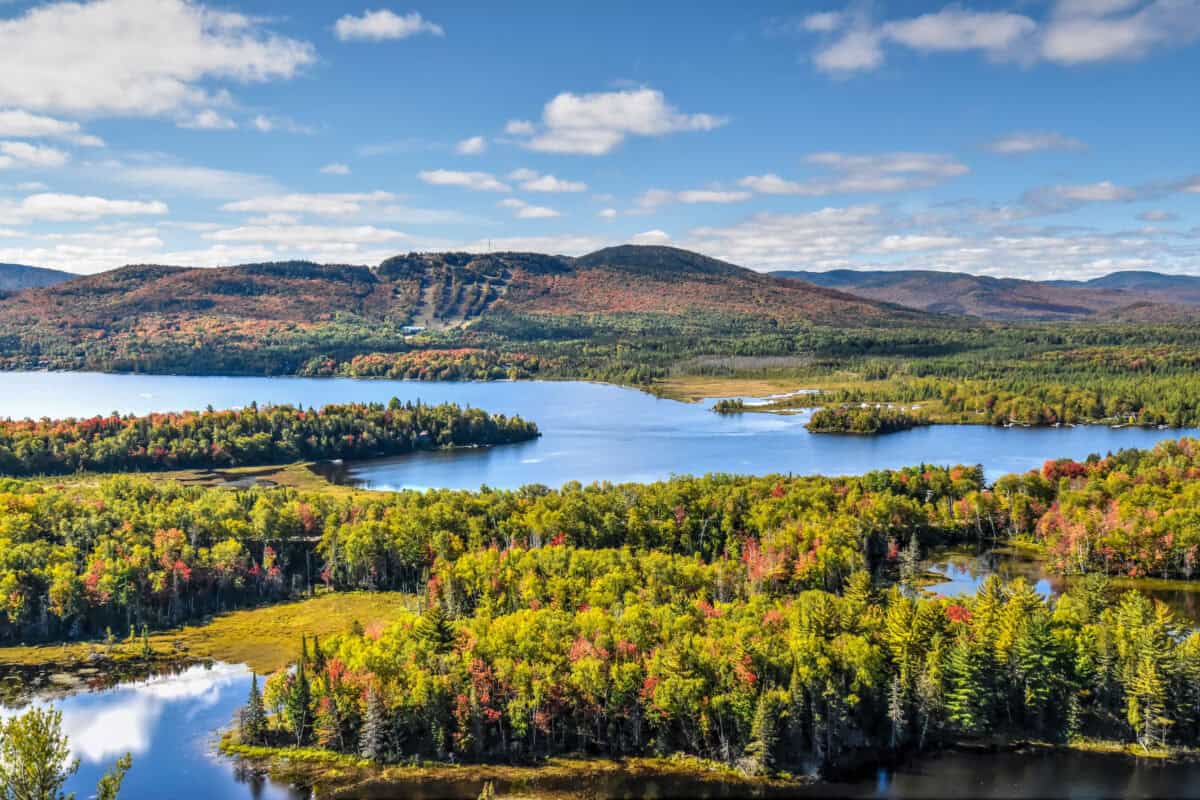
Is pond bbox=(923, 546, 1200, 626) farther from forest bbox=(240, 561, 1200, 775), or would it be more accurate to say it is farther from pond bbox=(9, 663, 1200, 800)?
pond bbox=(9, 663, 1200, 800)

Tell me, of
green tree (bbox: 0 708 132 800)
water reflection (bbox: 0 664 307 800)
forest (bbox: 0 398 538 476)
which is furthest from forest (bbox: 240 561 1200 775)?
forest (bbox: 0 398 538 476)

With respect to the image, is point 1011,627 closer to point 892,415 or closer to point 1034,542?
point 1034,542

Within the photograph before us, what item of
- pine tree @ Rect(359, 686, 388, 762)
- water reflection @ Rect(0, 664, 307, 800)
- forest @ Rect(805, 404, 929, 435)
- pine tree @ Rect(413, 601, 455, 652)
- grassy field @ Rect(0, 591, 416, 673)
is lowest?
water reflection @ Rect(0, 664, 307, 800)

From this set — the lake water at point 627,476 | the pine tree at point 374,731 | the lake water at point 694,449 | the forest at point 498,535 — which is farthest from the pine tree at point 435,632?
the lake water at point 694,449

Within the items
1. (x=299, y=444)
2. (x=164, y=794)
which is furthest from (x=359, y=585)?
(x=299, y=444)

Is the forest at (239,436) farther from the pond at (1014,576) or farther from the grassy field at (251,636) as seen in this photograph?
the pond at (1014,576)

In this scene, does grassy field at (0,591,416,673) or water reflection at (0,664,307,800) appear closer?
water reflection at (0,664,307,800)
